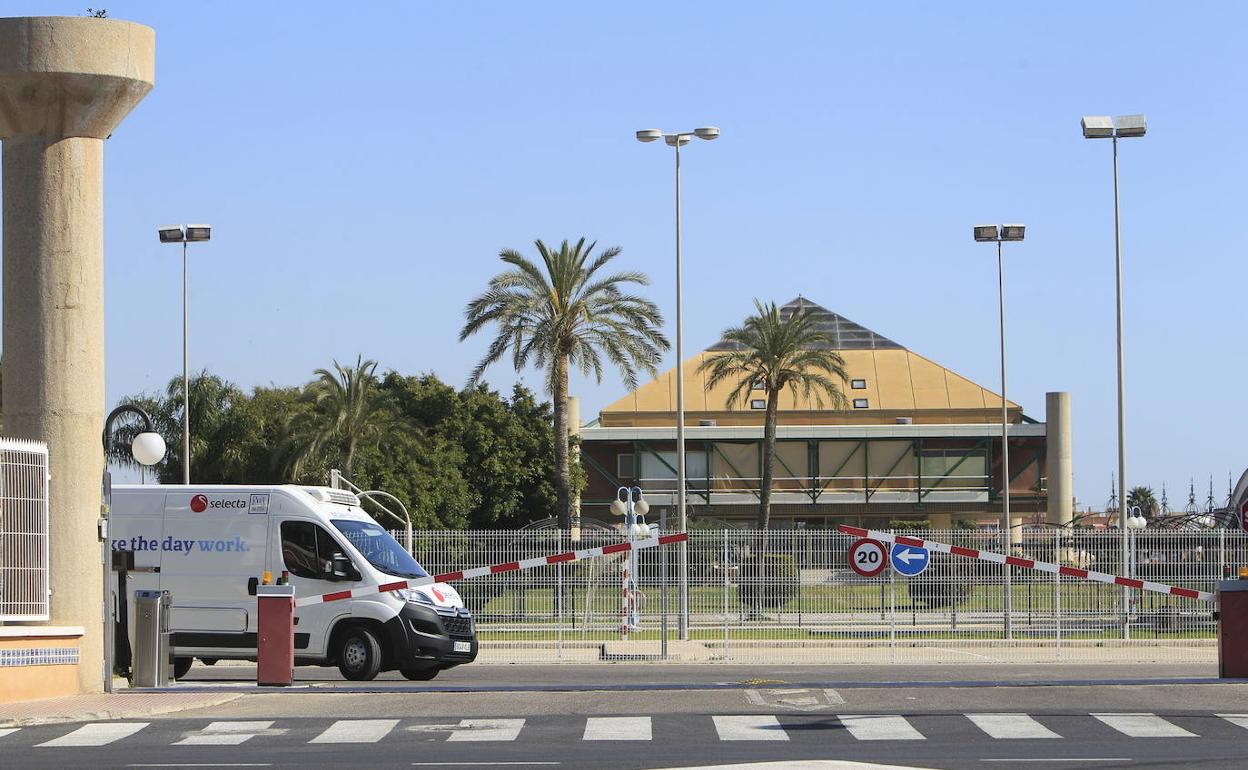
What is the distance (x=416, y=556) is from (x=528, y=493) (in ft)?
112

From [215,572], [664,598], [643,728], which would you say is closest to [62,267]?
[215,572]

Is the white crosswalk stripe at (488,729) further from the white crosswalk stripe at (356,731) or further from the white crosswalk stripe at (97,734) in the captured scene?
the white crosswalk stripe at (97,734)

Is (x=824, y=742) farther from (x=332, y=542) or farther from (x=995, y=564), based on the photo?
(x=995, y=564)

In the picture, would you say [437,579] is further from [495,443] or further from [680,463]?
[495,443]

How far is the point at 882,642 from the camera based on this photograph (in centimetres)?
2872

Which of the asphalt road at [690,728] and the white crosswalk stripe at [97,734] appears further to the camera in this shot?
the white crosswalk stripe at [97,734]

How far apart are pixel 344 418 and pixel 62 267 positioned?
35.4 metres

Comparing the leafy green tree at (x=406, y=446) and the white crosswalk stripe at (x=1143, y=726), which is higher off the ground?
the leafy green tree at (x=406, y=446)

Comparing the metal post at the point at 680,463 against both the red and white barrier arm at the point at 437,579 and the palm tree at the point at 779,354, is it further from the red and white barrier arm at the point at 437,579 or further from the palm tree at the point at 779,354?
the palm tree at the point at 779,354

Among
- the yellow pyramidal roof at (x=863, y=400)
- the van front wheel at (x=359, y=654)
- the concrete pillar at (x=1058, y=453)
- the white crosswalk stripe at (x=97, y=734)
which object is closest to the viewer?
the white crosswalk stripe at (x=97, y=734)

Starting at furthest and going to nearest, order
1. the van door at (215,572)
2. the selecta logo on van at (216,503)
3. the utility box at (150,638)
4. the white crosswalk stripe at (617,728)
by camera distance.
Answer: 1. the selecta logo on van at (216,503)
2. the van door at (215,572)
3. the utility box at (150,638)
4. the white crosswalk stripe at (617,728)

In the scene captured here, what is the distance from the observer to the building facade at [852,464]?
76.8 metres

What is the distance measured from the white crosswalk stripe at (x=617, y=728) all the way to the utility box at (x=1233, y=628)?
6878mm

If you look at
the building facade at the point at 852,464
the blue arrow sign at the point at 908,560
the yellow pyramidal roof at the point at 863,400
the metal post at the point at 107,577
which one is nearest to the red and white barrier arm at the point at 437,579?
the metal post at the point at 107,577
